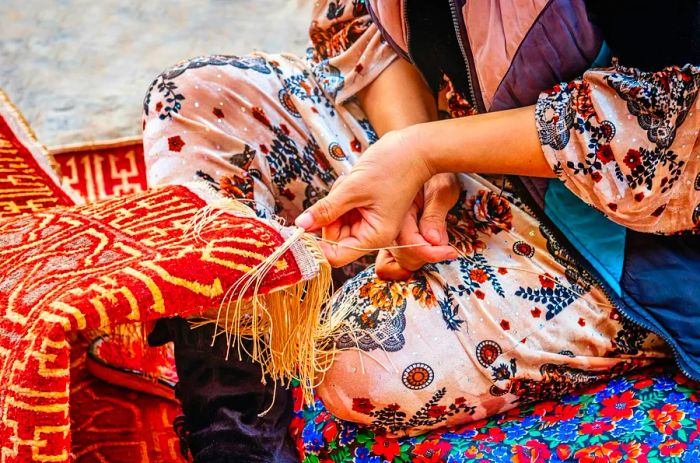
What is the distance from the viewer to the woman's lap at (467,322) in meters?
0.90

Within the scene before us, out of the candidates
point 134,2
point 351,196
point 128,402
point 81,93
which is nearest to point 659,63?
point 351,196

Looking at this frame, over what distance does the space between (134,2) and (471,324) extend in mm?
1870

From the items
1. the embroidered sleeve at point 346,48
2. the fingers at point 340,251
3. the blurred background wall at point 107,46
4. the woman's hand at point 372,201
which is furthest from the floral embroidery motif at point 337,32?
the blurred background wall at point 107,46

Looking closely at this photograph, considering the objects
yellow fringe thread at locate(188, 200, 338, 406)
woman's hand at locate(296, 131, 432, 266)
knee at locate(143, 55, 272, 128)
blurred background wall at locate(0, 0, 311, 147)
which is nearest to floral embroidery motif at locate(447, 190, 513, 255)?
woman's hand at locate(296, 131, 432, 266)

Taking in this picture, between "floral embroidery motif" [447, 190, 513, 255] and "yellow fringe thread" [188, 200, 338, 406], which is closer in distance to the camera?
"yellow fringe thread" [188, 200, 338, 406]

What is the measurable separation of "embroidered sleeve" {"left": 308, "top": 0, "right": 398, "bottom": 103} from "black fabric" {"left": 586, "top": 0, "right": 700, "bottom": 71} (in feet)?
1.09

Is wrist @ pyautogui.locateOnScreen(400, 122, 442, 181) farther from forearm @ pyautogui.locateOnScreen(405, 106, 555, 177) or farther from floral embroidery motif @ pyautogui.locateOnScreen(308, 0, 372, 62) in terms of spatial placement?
floral embroidery motif @ pyautogui.locateOnScreen(308, 0, 372, 62)

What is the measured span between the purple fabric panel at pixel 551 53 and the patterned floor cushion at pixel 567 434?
1.20 feet

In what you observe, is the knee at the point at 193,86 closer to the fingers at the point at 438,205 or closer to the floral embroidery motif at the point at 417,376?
the fingers at the point at 438,205

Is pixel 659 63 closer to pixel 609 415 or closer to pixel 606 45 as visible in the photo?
pixel 606 45

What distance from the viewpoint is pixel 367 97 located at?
1.10 metres

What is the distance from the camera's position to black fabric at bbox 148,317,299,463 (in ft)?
2.97

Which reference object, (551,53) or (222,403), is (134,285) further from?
(551,53)

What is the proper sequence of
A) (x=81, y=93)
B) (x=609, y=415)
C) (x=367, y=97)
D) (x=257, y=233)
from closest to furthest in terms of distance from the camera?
(x=257, y=233)
(x=609, y=415)
(x=367, y=97)
(x=81, y=93)
